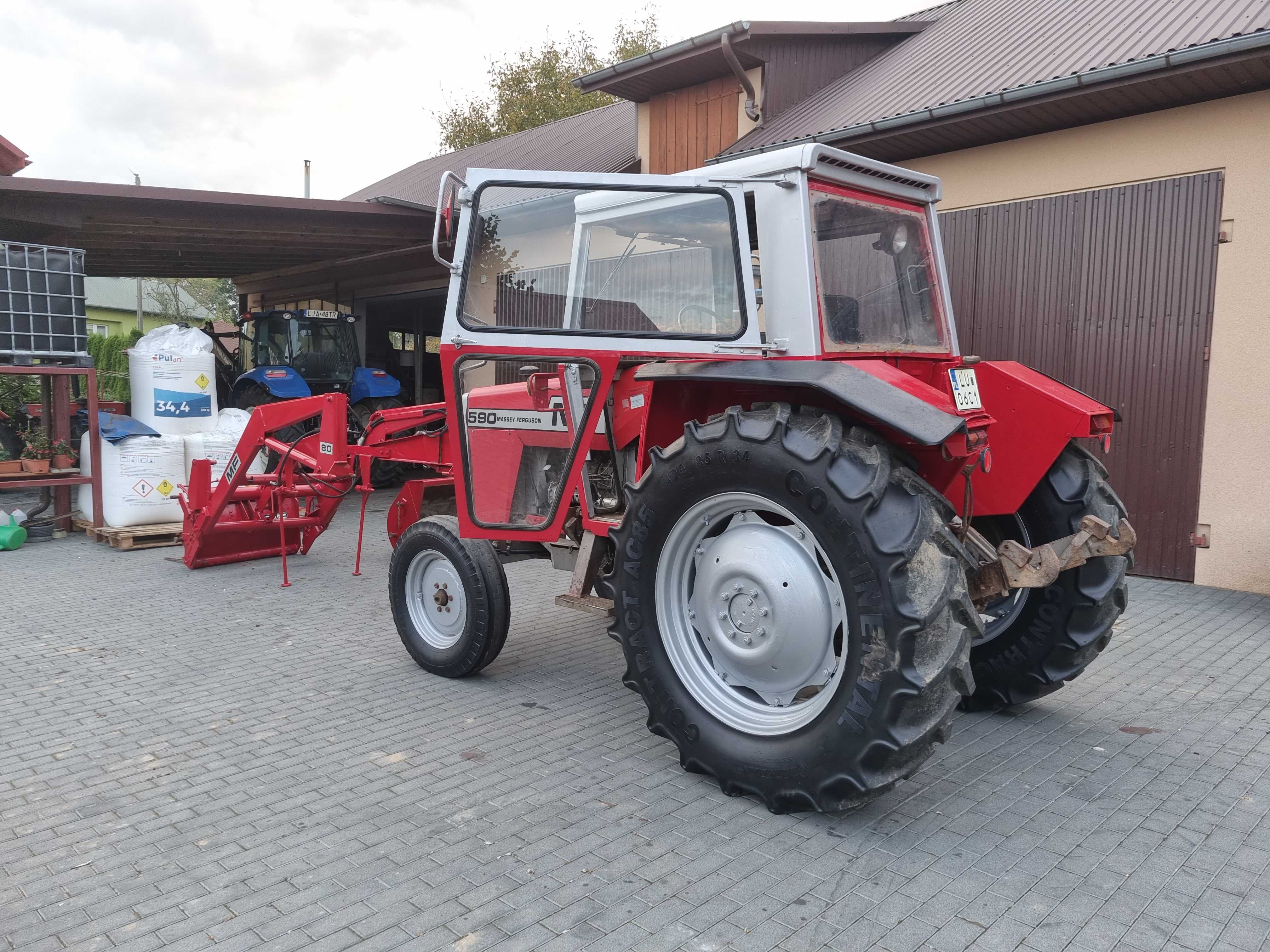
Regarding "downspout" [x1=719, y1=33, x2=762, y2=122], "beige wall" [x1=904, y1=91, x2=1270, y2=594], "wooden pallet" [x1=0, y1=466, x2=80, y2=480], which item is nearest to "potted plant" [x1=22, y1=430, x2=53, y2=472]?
"wooden pallet" [x1=0, y1=466, x2=80, y2=480]

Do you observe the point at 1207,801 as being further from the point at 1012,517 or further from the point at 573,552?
the point at 573,552

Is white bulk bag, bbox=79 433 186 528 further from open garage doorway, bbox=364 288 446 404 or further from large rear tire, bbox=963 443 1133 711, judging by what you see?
open garage doorway, bbox=364 288 446 404

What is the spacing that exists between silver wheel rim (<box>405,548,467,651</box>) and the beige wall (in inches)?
213

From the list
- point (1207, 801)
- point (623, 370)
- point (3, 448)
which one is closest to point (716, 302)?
point (623, 370)

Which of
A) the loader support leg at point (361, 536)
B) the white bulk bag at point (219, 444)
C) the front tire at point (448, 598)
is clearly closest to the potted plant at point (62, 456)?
the white bulk bag at point (219, 444)

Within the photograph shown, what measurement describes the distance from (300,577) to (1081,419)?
18.9ft

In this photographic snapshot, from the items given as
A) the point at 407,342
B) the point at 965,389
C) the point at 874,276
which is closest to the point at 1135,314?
the point at 874,276

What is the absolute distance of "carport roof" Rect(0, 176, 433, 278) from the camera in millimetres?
9273

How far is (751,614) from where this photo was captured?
10.4ft

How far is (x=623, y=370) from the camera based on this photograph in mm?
3859

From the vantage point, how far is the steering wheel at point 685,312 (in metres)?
3.52

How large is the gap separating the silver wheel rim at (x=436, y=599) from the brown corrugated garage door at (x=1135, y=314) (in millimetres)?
5203

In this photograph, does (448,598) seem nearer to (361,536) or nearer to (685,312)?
(685,312)

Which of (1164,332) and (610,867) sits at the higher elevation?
(1164,332)
